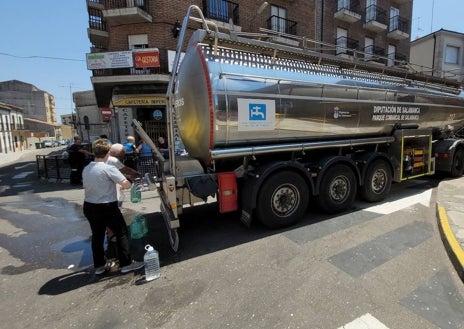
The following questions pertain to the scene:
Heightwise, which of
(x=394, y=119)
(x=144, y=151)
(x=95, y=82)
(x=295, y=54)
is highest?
(x=95, y=82)

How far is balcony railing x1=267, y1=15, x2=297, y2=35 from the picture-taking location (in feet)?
56.7

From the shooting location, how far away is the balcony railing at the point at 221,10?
595 inches

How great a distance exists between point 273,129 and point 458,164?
7.60m

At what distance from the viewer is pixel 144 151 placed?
9.74 metres

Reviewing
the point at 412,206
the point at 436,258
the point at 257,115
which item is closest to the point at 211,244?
the point at 257,115

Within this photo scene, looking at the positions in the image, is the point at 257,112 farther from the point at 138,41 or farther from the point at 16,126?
the point at 16,126

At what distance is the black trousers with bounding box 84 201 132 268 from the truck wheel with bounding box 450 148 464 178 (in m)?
9.37

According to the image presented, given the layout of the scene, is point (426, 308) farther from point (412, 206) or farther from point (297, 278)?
point (412, 206)

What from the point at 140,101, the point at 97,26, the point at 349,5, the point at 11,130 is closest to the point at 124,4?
the point at 140,101

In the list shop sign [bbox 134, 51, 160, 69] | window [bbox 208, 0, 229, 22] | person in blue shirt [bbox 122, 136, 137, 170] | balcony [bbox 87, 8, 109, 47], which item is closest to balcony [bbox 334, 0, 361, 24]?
window [bbox 208, 0, 229, 22]

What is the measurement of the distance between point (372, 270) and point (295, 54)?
3.83 meters

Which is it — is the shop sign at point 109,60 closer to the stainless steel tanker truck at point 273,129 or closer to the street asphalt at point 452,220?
the stainless steel tanker truck at point 273,129

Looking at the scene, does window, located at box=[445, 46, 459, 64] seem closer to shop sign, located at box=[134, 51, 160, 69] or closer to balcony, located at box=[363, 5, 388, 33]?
balcony, located at box=[363, 5, 388, 33]

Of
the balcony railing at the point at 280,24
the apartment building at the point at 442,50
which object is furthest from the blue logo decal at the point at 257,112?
the apartment building at the point at 442,50
